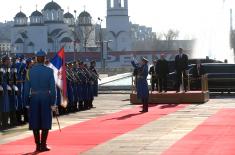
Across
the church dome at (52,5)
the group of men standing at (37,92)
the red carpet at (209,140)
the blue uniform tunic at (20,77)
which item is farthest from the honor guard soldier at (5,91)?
the church dome at (52,5)

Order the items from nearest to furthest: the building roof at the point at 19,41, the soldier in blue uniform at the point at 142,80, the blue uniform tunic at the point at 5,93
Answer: the blue uniform tunic at the point at 5,93 → the soldier in blue uniform at the point at 142,80 → the building roof at the point at 19,41

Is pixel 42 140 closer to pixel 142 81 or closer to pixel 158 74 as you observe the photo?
pixel 142 81

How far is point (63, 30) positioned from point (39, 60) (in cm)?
14845

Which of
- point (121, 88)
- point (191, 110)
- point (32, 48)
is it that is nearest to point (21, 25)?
point (32, 48)

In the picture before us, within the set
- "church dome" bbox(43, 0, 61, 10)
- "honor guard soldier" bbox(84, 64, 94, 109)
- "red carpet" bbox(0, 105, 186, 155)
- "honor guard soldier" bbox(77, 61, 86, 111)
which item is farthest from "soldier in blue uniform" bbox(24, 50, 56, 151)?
"church dome" bbox(43, 0, 61, 10)

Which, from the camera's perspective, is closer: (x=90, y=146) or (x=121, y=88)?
(x=90, y=146)

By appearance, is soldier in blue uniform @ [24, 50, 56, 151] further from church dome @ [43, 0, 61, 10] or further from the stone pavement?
church dome @ [43, 0, 61, 10]

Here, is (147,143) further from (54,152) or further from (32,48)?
(32,48)

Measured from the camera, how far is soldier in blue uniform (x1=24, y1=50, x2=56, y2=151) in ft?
40.7

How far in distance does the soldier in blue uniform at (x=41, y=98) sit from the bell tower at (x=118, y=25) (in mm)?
153404

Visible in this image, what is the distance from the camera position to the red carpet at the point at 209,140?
1168cm

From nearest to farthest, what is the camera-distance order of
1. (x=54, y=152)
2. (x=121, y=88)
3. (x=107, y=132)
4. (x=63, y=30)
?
(x=54, y=152) → (x=107, y=132) → (x=121, y=88) → (x=63, y=30)

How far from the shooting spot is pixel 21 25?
555ft

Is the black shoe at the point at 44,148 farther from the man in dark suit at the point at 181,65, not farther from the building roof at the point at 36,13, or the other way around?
the building roof at the point at 36,13
